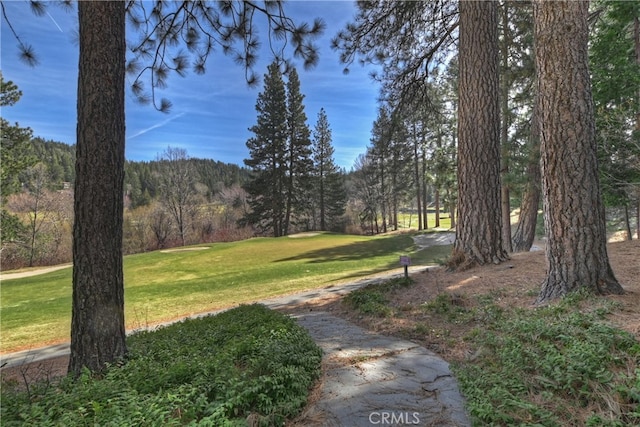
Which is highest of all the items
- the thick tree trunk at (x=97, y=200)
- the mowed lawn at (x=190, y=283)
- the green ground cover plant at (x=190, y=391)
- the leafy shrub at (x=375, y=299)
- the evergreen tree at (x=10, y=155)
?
the evergreen tree at (x=10, y=155)

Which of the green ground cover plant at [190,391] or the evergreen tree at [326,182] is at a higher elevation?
the evergreen tree at [326,182]

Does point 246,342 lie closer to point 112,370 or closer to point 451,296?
point 112,370

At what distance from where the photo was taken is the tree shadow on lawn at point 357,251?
15.5 m

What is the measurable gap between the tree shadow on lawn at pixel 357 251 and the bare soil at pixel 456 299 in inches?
377

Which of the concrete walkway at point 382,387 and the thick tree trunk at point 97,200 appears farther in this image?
the thick tree trunk at point 97,200

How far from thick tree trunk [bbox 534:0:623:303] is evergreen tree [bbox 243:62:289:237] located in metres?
25.8

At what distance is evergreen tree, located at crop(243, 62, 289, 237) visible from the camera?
93.2ft

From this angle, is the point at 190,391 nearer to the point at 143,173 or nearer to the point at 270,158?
the point at 270,158

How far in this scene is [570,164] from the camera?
3236mm

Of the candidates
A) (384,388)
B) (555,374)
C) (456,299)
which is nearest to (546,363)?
(555,374)

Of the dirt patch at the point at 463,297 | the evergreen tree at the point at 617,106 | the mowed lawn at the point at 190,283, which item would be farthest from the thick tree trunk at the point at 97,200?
the evergreen tree at the point at 617,106

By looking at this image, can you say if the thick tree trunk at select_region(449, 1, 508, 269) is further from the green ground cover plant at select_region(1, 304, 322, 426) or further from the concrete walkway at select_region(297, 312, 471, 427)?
the green ground cover plant at select_region(1, 304, 322, 426)

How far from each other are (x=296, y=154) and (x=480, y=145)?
24742 mm

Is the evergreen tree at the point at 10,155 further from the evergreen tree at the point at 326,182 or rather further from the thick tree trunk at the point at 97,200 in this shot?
the evergreen tree at the point at 326,182
